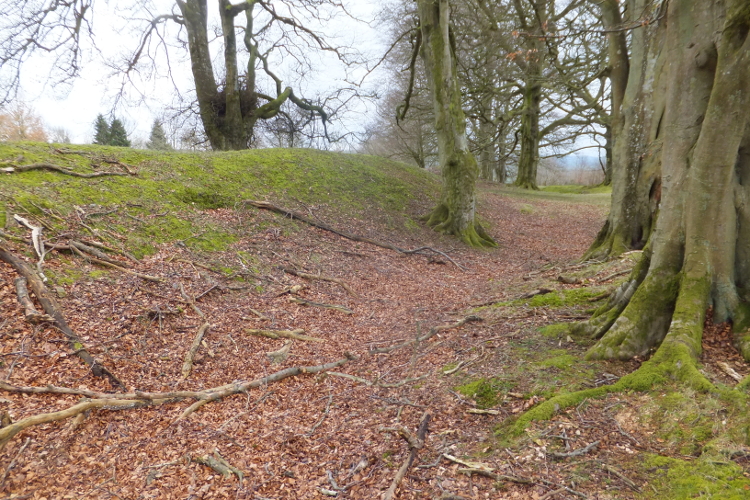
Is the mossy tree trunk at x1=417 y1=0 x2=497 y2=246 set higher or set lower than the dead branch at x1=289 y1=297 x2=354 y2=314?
higher

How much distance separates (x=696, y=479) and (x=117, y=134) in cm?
3259

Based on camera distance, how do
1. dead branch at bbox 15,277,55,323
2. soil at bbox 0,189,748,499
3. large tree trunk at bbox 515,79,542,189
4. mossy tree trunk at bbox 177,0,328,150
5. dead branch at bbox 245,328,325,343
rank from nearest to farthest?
soil at bbox 0,189,748,499, dead branch at bbox 15,277,55,323, dead branch at bbox 245,328,325,343, mossy tree trunk at bbox 177,0,328,150, large tree trunk at bbox 515,79,542,189

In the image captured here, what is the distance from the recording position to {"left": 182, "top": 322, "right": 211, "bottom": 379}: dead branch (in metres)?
4.20

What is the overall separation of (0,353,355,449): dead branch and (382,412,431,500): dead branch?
1696 mm

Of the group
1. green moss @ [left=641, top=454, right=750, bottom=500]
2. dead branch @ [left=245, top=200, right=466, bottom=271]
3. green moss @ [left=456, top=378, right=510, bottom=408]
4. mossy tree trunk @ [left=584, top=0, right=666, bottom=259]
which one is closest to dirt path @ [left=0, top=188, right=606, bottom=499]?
green moss @ [left=456, top=378, right=510, bottom=408]

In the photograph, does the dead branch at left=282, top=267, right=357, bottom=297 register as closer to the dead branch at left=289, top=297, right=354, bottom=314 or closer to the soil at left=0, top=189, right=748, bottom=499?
the soil at left=0, top=189, right=748, bottom=499

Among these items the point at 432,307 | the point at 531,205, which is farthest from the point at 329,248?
the point at 531,205

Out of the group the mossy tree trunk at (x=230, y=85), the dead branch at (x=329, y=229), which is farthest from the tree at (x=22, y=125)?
the dead branch at (x=329, y=229)

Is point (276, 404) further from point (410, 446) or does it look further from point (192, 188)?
point (192, 188)

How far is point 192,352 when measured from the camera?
4.47 metres

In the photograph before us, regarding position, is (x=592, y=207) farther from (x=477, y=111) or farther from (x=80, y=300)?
(x=80, y=300)

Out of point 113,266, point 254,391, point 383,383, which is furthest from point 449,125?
point 254,391

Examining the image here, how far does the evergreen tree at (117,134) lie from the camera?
2537cm

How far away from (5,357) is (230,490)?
98.7 inches
